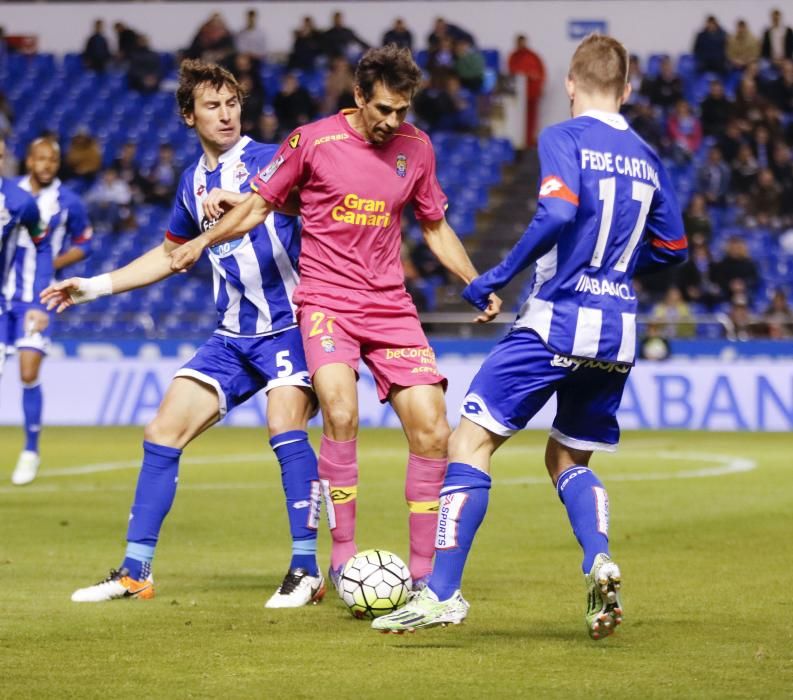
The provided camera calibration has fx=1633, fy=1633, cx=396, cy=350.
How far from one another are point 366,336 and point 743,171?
16968 millimetres

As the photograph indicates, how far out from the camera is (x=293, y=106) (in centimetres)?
2467

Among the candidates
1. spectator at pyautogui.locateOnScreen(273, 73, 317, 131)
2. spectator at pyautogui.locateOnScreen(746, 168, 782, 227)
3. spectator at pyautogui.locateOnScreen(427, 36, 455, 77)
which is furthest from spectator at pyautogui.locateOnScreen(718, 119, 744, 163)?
spectator at pyautogui.locateOnScreen(273, 73, 317, 131)

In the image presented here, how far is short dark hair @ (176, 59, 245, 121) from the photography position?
7.28 meters

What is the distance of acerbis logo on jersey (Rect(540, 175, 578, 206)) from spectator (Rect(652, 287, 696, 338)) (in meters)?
12.9

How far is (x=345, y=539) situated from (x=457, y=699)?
2183mm

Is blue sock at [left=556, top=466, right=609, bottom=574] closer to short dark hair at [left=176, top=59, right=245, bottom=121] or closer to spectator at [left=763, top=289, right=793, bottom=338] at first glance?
short dark hair at [left=176, top=59, right=245, bottom=121]

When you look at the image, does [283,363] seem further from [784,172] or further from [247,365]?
[784,172]

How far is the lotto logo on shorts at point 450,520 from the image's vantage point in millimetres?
6039

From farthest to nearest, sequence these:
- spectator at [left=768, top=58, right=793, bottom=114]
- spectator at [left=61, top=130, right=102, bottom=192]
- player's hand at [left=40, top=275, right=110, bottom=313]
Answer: spectator at [left=61, top=130, right=102, bottom=192]
spectator at [left=768, top=58, right=793, bottom=114]
player's hand at [left=40, top=275, right=110, bottom=313]

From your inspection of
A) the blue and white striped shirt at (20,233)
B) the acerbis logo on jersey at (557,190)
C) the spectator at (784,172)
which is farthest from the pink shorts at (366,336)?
the spectator at (784,172)

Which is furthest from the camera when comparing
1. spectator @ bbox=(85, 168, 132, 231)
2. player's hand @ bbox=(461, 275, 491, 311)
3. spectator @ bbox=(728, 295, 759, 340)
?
spectator @ bbox=(85, 168, 132, 231)

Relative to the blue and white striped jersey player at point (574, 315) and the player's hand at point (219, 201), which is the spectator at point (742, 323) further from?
the blue and white striped jersey player at point (574, 315)

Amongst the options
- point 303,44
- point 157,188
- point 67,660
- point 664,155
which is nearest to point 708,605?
point 67,660

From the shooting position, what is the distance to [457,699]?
4922 millimetres
